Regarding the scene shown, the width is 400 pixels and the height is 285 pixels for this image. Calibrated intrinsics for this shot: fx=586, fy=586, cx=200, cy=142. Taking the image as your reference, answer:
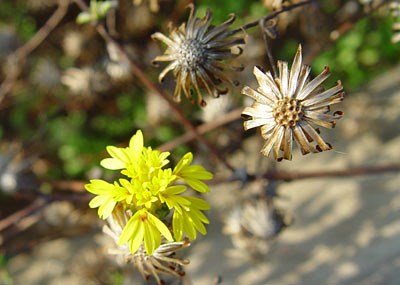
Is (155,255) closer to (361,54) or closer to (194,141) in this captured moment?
(194,141)

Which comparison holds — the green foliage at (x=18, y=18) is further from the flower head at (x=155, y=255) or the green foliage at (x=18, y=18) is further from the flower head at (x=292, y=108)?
the flower head at (x=292, y=108)

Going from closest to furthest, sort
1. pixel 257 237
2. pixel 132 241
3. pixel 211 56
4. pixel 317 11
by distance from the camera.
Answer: pixel 132 241 → pixel 211 56 → pixel 257 237 → pixel 317 11

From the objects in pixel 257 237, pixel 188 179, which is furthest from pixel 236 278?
pixel 188 179

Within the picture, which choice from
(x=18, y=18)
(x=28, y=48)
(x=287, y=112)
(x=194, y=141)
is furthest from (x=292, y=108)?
(x=18, y=18)

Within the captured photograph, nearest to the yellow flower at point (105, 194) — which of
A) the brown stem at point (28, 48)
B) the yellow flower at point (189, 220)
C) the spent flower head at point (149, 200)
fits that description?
the spent flower head at point (149, 200)

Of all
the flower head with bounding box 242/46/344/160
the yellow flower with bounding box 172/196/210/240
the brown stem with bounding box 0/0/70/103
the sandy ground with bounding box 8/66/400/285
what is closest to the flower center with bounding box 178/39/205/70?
the flower head with bounding box 242/46/344/160

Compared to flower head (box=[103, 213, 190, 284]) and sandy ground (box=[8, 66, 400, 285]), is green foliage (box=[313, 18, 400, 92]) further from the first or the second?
flower head (box=[103, 213, 190, 284])

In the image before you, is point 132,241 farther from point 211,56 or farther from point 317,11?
point 317,11
